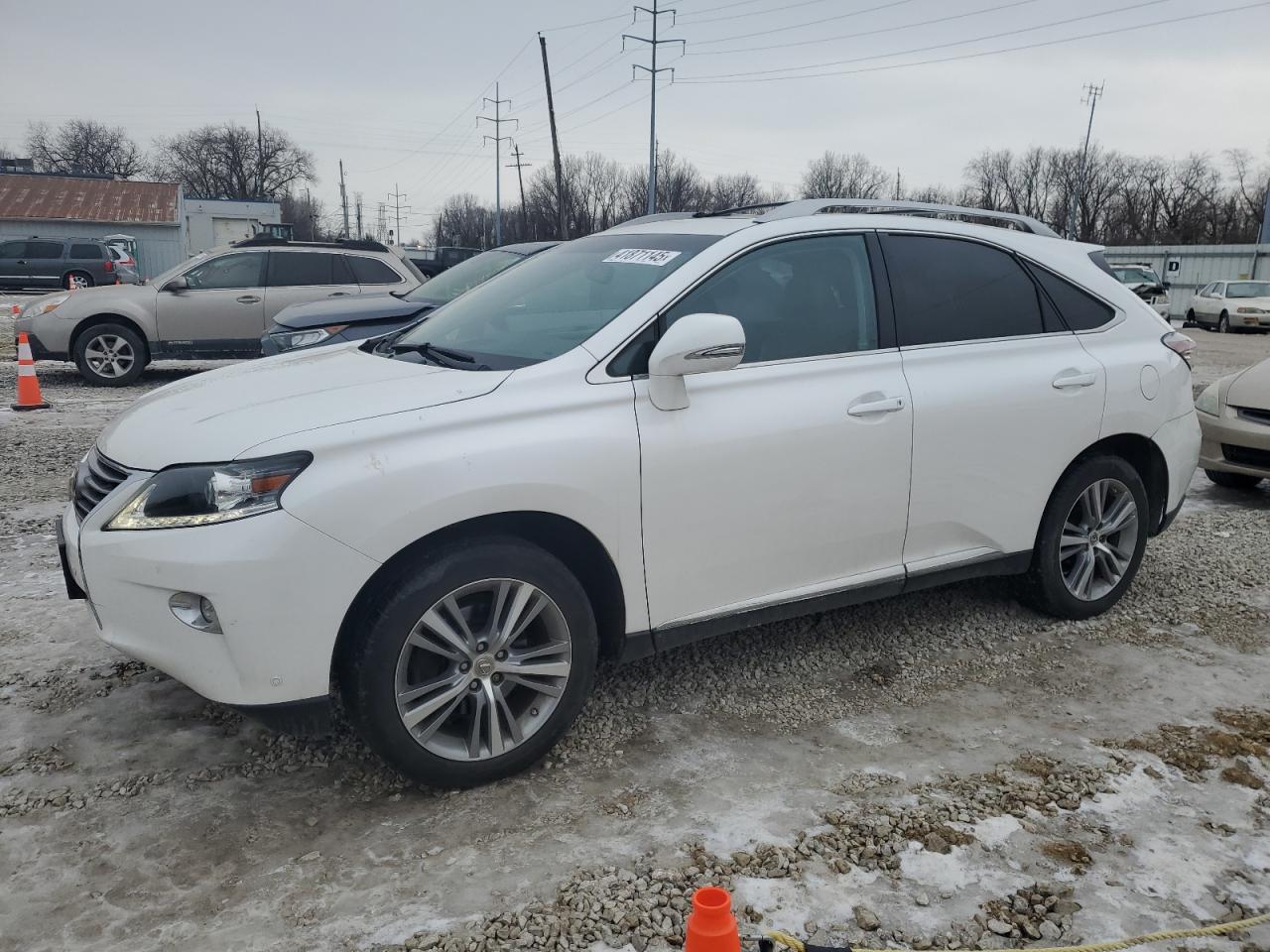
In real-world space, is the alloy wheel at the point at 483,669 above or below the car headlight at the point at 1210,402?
below

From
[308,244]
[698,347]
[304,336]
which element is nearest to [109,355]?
[308,244]

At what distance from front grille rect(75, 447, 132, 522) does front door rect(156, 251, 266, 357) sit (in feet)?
30.4

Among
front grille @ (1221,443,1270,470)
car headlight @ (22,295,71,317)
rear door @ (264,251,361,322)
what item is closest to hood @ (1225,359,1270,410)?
front grille @ (1221,443,1270,470)

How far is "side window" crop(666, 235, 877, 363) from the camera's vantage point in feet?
11.4

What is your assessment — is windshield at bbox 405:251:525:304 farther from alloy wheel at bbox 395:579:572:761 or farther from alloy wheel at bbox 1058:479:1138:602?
alloy wheel at bbox 395:579:572:761

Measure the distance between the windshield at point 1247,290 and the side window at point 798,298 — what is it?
1128 inches

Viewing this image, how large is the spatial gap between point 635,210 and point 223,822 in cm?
8668

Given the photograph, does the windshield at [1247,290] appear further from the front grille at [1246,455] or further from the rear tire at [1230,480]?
the front grille at [1246,455]

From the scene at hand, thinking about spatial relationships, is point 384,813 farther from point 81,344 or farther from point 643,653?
point 81,344

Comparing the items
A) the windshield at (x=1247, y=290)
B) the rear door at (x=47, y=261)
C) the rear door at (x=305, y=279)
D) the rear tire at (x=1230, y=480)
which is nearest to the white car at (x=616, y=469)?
the rear tire at (x=1230, y=480)

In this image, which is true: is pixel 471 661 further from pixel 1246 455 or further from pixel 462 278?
pixel 462 278

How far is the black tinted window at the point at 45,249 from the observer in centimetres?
2927

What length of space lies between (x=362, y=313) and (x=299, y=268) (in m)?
4.37

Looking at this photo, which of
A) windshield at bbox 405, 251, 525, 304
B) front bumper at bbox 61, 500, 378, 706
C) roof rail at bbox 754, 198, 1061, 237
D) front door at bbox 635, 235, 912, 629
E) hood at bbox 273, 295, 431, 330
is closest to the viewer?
front bumper at bbox 61, 500, 378, 706
